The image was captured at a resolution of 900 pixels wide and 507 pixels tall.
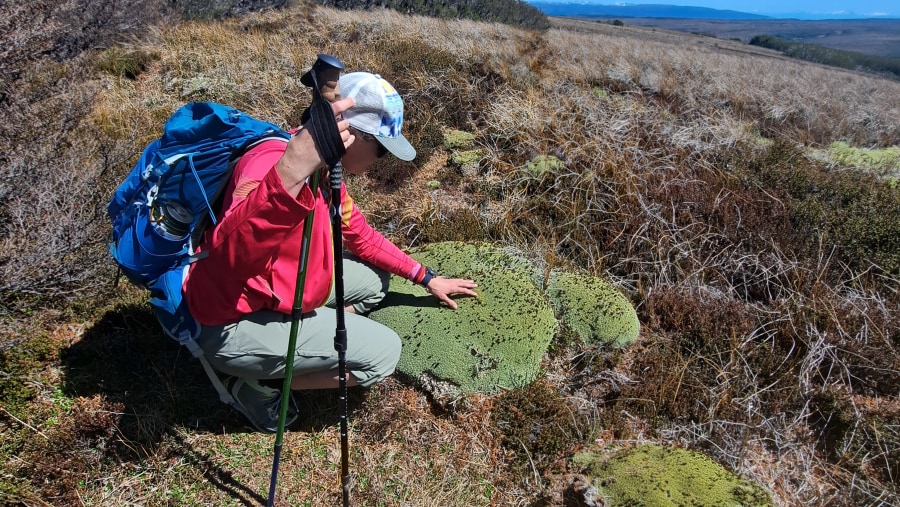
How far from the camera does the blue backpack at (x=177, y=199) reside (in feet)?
7.07

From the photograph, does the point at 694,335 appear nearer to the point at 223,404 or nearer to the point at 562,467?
the point at 562,467

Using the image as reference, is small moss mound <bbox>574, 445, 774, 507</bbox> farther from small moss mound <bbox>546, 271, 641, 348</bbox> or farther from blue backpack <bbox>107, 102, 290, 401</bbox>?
blue backpack <bbox>107, 102, 290, 401</bbox>

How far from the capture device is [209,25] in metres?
10.3

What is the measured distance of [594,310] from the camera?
351 cm

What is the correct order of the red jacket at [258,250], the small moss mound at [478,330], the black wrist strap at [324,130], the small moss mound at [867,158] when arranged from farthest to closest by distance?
the small moss mound at [867,158] < the small moss mound at [478,330] < the red jacket at [258,250] < the black wrist strap at [324,130]

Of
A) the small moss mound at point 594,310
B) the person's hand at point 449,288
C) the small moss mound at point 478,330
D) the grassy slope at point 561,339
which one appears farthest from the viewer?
the small moss mound at point 594,310

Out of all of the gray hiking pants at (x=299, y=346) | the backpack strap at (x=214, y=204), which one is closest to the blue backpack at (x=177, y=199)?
the backpack strap at (x=214, y=204)

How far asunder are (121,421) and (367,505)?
1495 millimetres

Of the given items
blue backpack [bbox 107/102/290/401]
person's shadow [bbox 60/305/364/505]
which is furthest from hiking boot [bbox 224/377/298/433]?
blue backpack [bbox 107/102/290/401]

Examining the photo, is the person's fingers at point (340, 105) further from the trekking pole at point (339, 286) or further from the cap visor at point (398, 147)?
the cap visor at point (398, 147)

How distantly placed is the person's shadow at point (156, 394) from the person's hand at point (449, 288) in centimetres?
78

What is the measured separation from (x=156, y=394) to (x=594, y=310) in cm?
289

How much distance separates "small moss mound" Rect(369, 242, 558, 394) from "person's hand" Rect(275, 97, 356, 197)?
5.51 feet

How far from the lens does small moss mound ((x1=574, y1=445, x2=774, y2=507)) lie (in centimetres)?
231
